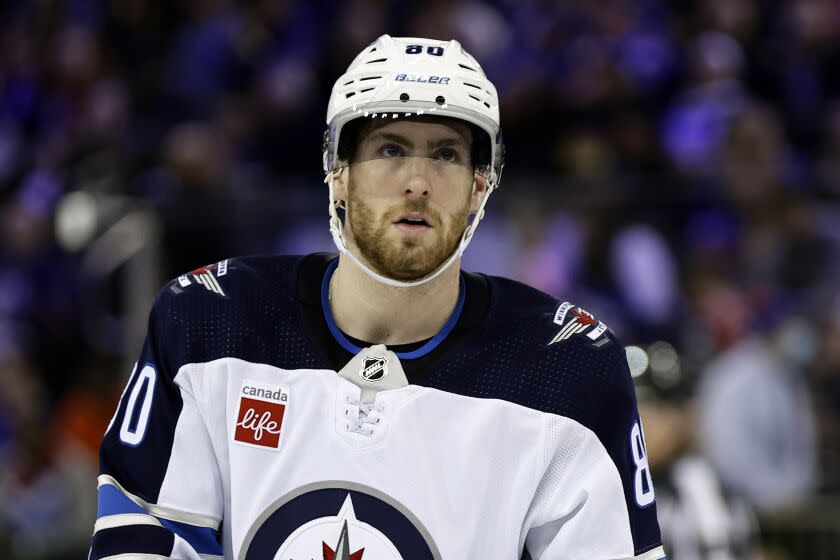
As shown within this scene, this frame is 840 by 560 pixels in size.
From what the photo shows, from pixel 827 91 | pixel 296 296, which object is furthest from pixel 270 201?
pixel 296 296

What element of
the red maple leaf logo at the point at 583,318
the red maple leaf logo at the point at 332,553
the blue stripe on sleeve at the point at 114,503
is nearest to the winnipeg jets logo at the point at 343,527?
the red maple leaf logo at the point at 332,553

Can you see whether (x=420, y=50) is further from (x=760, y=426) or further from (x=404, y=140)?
A: (x=760, y=426)

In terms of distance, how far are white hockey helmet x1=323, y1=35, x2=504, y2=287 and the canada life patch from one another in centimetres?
28

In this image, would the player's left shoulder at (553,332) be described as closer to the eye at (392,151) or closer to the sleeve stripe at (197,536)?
the eye at (392,151)

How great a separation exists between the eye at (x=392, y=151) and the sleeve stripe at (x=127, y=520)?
758 millimetres

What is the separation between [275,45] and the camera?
25.5ft

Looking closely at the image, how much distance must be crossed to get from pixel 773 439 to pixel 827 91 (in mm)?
2008

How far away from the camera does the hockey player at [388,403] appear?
2445mm

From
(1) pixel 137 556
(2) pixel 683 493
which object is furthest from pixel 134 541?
(2) pixel 683 493

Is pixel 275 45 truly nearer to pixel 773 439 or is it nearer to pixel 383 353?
pixel 773 439

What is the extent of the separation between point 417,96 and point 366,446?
62cm

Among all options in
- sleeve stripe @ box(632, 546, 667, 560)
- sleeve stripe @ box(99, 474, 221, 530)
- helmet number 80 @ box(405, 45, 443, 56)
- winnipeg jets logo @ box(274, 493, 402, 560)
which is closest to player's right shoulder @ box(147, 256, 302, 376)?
sleeve stripe @ box(99, 474, 221, 530)

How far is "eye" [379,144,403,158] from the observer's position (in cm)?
254

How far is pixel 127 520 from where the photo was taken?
246cm
